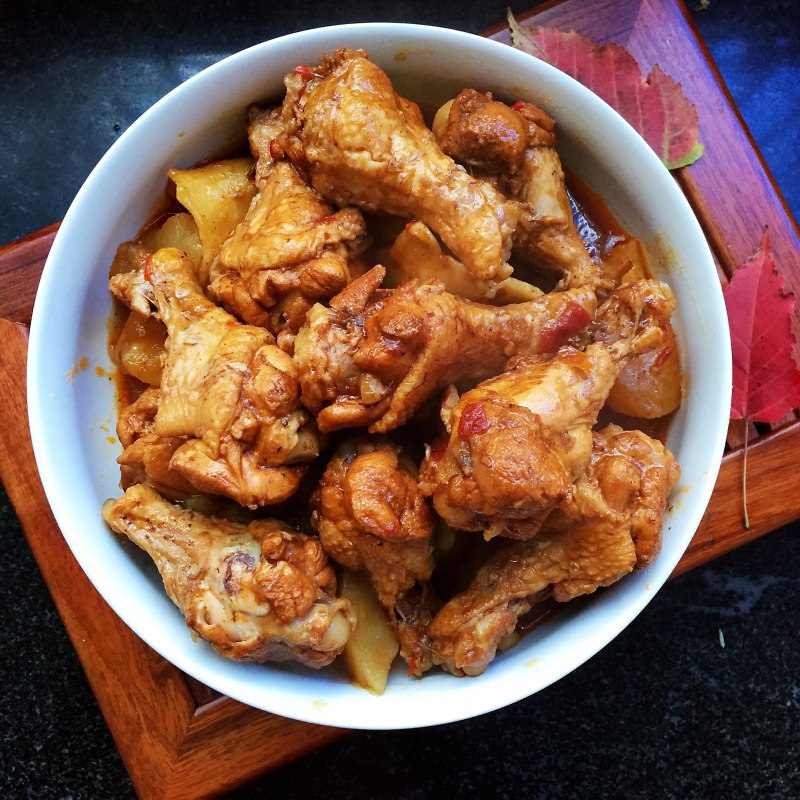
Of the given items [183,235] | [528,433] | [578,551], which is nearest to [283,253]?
[183,235]

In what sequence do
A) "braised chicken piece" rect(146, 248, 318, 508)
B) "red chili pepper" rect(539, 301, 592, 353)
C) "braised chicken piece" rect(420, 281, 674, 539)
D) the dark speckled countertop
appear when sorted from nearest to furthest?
"braised chicken piece" rect(420, 281, 674, 539), "braised chicken piece" rect(146, 248, 318, 508), "red chili pepper" rect(539, 301, 592, 353), the dark speckled countertop

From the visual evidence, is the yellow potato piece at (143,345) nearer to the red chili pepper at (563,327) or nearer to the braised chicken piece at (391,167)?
the braised chicken piece at (391,167)

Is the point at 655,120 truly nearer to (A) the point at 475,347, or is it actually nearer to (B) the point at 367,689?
(A) the point at 475,347

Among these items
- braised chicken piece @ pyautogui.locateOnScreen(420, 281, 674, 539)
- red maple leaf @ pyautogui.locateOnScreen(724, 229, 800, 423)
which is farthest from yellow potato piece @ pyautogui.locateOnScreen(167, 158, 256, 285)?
red maple leaf @ pyautogui.locateOnScreen(724, 229, 800, 423)

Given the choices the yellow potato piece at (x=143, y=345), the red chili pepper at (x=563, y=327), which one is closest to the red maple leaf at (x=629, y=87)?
the red chili pepper at (x=563, y=327)

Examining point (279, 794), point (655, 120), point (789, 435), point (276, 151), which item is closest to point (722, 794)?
point (789, 435)

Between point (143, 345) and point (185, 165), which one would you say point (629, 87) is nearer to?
point (185, 165)

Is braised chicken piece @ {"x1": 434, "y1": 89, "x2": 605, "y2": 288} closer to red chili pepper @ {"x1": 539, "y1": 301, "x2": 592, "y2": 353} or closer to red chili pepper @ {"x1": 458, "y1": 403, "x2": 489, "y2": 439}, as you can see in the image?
red chili pepper @ {"x1": 539, "y1": 301, "x2": 592, "y2": 353}
